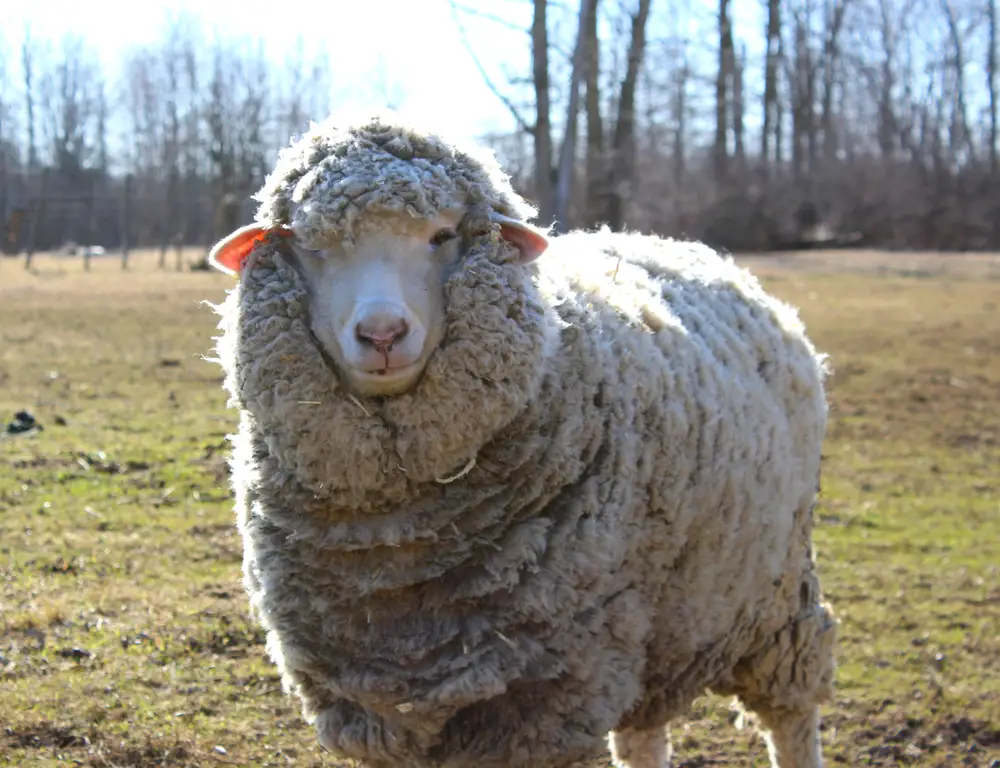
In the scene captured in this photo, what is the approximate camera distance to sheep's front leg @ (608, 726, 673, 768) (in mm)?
3908

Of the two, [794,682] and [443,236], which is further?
[794,682]

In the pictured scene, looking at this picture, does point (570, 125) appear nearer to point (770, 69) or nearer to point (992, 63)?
point (770, 69)

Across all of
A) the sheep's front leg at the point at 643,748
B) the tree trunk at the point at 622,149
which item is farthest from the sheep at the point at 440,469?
the tree trunk at the point at 622,149

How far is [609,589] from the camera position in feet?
9.28

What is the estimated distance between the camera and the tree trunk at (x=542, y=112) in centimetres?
880

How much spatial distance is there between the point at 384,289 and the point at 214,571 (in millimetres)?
3468

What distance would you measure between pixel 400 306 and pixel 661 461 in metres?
0.87

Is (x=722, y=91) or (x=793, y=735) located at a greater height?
(x=722, y=91)

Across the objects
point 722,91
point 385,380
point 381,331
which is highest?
point 722,91

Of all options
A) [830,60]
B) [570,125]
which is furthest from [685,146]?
[570,125]

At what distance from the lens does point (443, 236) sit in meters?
2.85

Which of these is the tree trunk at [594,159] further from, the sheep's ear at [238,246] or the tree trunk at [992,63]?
the tree trunk at [992,63]

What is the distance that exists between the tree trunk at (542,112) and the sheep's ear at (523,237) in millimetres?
6182

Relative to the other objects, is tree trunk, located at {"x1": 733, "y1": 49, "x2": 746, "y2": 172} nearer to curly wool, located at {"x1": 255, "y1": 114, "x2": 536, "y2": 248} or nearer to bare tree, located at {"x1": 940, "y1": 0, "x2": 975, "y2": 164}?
bare tree, located at {"x1": 940, "y1": 0, "x2": 975, "y2": 164}
